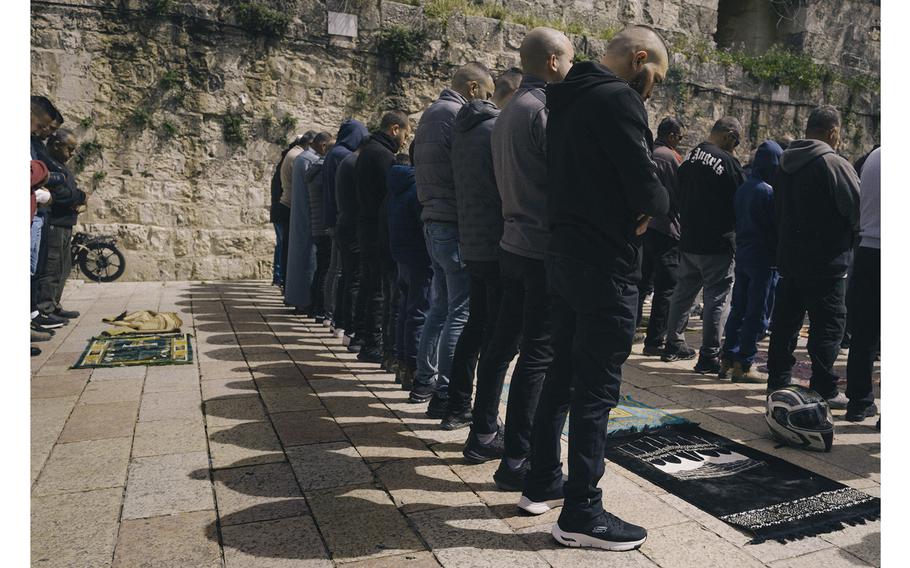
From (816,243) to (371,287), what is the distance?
3483 mm

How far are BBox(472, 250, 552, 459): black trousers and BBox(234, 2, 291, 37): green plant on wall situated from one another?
30.4 ft

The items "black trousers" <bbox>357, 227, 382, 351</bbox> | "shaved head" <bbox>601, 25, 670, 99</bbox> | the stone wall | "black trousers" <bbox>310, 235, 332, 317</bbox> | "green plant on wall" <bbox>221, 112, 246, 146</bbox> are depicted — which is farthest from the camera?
"green plant on wall" <bbox>221, 112, 246, 146</bbox>

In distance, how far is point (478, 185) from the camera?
390cm

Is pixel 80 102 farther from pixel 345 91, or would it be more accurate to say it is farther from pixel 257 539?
pixel 257 539

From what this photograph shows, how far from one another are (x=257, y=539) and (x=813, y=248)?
3.82 m

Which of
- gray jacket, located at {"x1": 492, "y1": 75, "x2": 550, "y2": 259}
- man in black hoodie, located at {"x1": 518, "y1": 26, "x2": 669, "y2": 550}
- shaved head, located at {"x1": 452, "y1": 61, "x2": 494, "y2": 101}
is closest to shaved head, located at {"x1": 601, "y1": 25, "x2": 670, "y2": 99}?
man in black hoodie, located at {"x1": 518, "y1": 26, "x2": 669, "y2": 550}

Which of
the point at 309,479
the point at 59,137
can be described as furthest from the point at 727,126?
the point at 59,137

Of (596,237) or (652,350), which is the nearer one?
(596,237)

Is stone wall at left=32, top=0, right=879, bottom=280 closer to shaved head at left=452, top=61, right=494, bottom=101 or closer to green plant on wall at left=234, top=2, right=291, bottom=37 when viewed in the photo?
green plant on wall at left=234, top=2, right=291, bottom=37

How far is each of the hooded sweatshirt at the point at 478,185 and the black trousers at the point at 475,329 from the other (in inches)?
3.8

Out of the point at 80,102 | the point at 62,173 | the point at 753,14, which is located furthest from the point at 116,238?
the point at 753,14

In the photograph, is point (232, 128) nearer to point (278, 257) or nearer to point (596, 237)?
point (278, 257)

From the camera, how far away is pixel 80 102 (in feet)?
34.6

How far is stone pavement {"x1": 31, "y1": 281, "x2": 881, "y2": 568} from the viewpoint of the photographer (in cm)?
279
